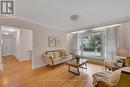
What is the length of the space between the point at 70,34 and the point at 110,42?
323 centimetres

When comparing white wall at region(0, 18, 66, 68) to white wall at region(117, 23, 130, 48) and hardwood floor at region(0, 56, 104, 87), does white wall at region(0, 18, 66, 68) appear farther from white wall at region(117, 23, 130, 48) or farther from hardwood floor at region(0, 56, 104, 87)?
white wall at region(117, 23, 130, 48)

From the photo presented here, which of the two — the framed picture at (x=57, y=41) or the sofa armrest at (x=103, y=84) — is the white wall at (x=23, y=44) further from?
the sofa armrest at (x=103, y=84)

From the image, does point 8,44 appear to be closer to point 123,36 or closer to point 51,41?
point 51,41

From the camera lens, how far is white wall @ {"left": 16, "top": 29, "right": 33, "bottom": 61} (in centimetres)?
640

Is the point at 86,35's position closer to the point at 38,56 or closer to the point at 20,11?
the point at 38,56

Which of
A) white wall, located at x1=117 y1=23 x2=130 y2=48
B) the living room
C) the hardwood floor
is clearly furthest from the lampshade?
the hardwood floor

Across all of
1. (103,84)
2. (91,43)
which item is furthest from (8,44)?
(103,84)

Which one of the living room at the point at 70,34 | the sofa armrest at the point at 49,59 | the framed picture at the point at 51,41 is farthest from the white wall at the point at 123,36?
the framed picture at the point at 51,41

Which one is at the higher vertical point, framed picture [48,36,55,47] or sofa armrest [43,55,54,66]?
framed picture [48,36,55,47]

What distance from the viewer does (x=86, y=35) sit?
645cm

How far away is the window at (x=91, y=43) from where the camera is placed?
18.8 ft

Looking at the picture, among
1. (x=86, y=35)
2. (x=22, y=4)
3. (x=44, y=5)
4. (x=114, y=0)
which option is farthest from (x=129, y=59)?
(x=22, y=4)

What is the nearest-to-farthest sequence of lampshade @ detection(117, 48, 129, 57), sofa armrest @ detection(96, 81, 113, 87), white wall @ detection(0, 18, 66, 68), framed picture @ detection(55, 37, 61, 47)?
sofa armrest @ detection(96, 81, 113, 87) → lampshade @ detection(117, 48, 129, 57) → white wall @ detection(0, 18, 66, 68) → framed picture @ detection(55, 37, 61, 47)

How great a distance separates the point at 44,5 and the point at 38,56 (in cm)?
264
